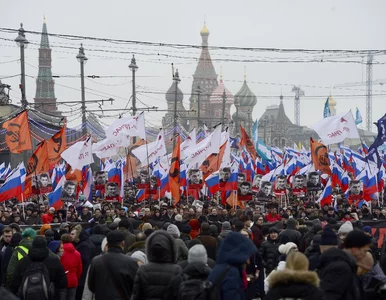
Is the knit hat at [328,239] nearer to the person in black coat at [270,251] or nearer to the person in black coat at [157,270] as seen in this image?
the person in black coat at [157,270]

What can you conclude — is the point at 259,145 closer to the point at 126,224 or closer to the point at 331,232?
the point at 126,224

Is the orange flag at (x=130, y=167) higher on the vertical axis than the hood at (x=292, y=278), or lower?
higher

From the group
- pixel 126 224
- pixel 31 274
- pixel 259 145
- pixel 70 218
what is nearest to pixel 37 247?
pixel 31 274

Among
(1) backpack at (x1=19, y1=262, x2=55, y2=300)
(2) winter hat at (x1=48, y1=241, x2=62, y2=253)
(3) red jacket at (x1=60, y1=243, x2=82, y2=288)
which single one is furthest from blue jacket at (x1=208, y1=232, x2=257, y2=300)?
(2) winter hat at (x1=48, y1=241, x2=62, y2=253)

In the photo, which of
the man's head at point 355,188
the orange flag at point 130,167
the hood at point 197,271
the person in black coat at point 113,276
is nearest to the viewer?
the hood at point 197,271

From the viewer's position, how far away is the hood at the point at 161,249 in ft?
26.6

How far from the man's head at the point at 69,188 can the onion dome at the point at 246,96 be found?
14604 centimetres

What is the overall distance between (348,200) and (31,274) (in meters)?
22.0

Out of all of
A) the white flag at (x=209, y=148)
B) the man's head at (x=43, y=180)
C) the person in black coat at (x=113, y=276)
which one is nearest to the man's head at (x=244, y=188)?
the white flag at (x=209, y=148)

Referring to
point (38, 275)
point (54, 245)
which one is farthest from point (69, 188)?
point (38, 275)

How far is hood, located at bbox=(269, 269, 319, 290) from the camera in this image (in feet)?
20.9

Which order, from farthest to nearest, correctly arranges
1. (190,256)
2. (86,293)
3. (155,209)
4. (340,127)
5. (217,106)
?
(217,106)
(340,127)
(155,209)
(86,293)
(190,256)

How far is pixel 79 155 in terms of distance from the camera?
89.6ft

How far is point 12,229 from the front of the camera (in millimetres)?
12820
